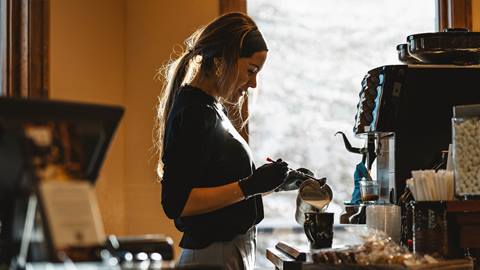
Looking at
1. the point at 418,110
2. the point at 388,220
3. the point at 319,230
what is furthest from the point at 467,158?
the point at 418,110

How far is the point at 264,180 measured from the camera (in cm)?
269

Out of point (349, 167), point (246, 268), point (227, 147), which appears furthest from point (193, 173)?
point (349, 167)

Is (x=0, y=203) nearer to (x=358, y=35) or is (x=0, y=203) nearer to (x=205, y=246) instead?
(x=205, y=246)

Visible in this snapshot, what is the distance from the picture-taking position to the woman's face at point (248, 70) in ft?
9.24

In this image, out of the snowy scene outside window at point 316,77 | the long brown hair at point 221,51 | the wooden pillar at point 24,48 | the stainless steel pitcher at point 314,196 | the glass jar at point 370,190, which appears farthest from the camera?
the snowy scene outside window at point 316,77

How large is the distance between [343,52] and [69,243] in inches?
152

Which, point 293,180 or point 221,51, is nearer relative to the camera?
point 221,51

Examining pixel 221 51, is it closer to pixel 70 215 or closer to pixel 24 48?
pixel 24 48

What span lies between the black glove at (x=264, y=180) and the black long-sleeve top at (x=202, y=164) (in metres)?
0.08

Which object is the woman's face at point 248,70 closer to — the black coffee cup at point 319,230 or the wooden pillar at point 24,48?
the black coffee cup at point 319,230

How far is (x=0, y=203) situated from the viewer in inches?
48.1

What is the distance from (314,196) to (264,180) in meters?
0.27

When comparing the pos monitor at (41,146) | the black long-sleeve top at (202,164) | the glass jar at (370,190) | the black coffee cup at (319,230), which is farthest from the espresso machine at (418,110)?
the pos monitor at (41,146)

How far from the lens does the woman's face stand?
282cm
